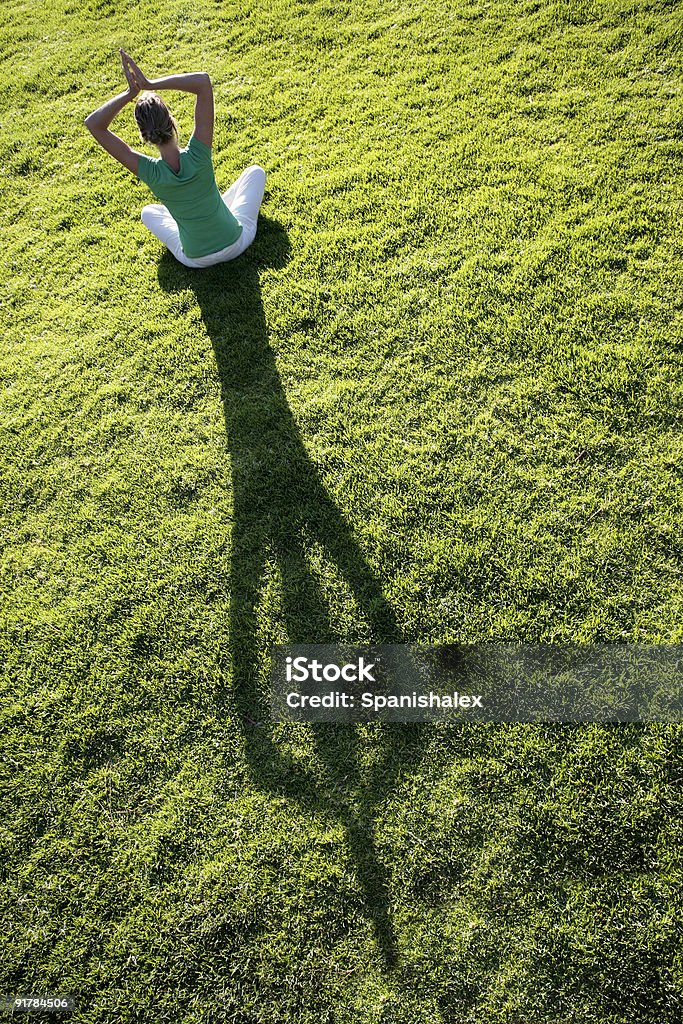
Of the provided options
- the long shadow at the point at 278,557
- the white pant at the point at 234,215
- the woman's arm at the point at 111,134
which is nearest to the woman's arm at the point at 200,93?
the woman's arm at the point at 111,134

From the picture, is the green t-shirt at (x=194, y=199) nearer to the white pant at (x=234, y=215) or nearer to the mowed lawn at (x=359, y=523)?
the white pant at (x=234, y=215)

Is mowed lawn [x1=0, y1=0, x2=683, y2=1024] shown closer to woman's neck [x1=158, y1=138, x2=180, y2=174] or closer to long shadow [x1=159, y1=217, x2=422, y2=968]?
long shadow [x1=159, y1=217, x2=422, y2=968]

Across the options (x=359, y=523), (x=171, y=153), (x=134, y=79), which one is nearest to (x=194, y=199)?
(x=171, y=153)

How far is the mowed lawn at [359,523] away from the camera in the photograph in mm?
3424

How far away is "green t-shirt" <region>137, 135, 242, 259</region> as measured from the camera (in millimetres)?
5156

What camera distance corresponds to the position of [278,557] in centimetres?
455

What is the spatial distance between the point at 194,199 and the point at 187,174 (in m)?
0.24

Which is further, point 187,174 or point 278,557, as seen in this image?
point 187,174

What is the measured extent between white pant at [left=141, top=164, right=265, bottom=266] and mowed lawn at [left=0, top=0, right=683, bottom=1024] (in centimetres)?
17

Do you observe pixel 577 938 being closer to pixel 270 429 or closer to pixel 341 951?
pixel 341 951

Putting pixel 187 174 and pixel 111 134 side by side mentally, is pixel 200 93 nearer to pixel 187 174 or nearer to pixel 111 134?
pixel 187 174

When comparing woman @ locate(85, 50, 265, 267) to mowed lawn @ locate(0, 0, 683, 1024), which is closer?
mowed lawn @ locate(0, 0, 683, 1024)

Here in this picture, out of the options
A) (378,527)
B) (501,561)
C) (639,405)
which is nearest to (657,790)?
(501,561)

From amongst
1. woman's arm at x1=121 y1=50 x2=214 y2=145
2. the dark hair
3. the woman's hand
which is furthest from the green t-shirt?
the woman's hand
